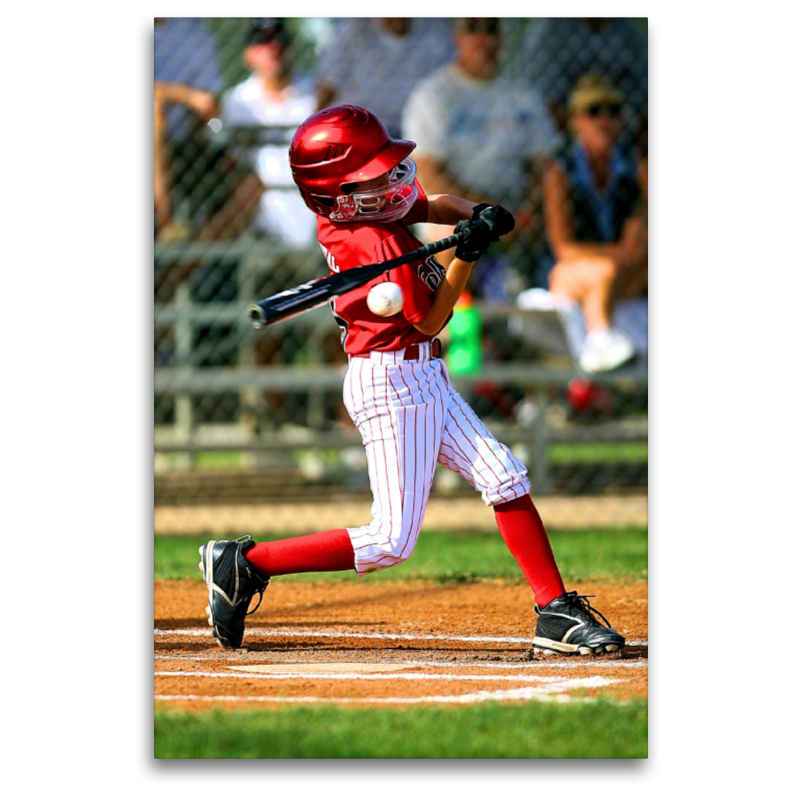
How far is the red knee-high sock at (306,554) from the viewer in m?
2.56

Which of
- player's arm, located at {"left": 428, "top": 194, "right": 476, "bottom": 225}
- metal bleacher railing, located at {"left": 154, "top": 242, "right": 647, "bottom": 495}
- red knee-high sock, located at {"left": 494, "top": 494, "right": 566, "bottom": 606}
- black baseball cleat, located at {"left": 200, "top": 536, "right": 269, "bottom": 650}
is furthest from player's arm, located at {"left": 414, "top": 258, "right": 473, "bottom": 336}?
metal bleacher railing, located at {"left": 154, "top": 242, "right": 647, "bottom": 495}

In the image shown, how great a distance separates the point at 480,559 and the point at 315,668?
171cm

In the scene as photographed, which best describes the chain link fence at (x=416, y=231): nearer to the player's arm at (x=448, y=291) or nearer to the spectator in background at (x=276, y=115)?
the spectator in background at (x=276, y=115)

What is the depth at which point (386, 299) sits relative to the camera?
2334mm

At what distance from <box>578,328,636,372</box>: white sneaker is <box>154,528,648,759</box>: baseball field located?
2.05 metres

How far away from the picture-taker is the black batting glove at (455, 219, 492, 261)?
2352mm

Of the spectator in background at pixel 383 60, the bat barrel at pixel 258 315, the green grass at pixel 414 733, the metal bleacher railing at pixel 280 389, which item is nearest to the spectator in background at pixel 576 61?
the spectator in background at pixel 383 60

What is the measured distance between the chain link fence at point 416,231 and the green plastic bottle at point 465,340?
0.04 feet

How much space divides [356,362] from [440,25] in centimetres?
416

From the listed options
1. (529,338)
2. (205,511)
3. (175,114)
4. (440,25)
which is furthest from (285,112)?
(205,511)

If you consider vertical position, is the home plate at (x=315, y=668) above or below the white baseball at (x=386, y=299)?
below

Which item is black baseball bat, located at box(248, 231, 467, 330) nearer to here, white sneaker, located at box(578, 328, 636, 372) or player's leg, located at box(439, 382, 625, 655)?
player's leg, located at box(439, 382, 625, 655)

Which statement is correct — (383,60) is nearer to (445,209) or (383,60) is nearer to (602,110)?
(602,110)

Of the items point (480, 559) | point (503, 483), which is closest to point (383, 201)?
point (503, 483)
